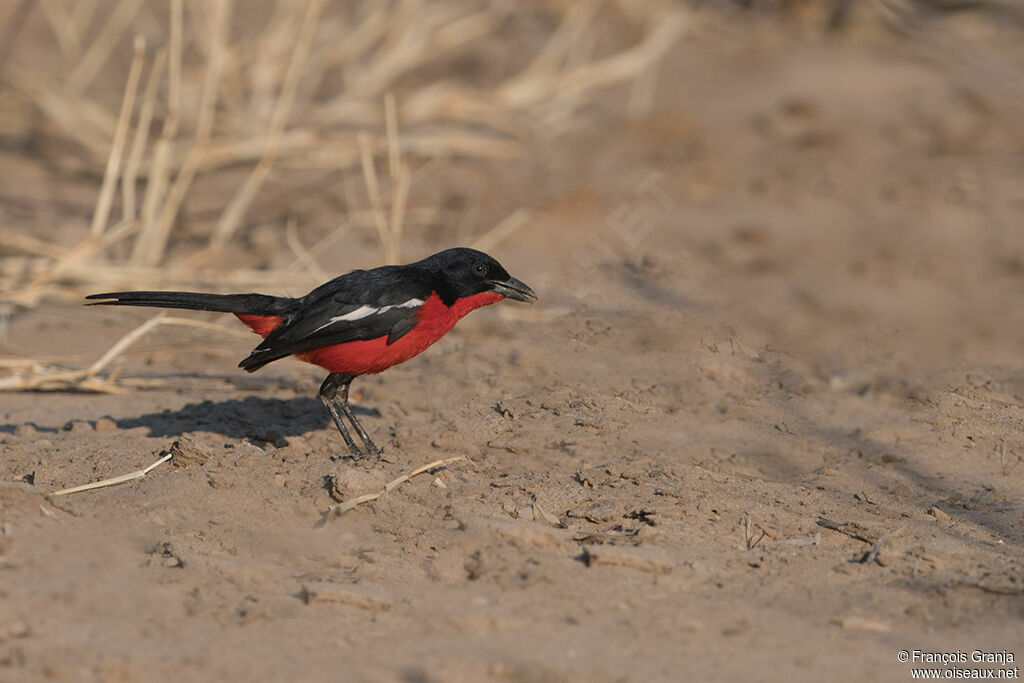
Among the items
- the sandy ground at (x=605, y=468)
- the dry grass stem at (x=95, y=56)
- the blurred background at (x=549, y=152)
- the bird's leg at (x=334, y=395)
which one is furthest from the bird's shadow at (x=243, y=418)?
the dry grass stem at (x=95, y=56)

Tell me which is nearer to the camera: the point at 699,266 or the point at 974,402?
the point at 974,402

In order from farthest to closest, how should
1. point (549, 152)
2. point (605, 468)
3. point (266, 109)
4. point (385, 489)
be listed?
point (549, 152), point (266, 109), point (605, 468), point (385, 489)

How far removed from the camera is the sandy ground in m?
3.24

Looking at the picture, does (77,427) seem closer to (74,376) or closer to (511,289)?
(74,376)

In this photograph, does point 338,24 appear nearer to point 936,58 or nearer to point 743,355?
point 936,58

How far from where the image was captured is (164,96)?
10352 millimetres

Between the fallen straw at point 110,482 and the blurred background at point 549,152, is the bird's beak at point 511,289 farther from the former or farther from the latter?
the blurred background at point 549,152

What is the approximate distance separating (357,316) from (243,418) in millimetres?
995

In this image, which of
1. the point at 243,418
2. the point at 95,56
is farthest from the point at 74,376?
the point at 95,56

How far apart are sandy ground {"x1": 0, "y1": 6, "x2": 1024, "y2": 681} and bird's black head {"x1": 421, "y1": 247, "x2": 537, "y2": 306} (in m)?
0.58

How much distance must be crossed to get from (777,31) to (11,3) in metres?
8.08

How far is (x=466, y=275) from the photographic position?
193 inches

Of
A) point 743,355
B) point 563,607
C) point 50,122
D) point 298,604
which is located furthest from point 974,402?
point 50,122

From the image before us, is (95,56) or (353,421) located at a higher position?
(95,56)
